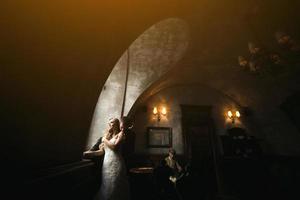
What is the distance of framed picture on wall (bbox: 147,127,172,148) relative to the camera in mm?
6836

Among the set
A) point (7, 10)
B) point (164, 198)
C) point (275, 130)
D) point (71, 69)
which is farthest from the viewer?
point (275, 130)

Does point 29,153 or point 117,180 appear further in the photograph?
point 117,180

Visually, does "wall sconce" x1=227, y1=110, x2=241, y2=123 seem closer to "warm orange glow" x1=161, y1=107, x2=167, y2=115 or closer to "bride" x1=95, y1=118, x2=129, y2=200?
"warm orange glow" x1=161, y1=107, x2=167, y2=115

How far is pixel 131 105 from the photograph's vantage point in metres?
6.34

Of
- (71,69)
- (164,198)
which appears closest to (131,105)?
(164,198)

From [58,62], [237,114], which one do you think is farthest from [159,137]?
[58,62]

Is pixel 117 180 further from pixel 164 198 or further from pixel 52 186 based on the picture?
pixel 164 198

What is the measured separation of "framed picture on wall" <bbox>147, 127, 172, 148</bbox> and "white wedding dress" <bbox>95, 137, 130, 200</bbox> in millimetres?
4047

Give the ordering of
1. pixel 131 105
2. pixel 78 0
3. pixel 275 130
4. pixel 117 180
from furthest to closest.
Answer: pixel 275 130 → pixel 131 105 → pixel 117 180 → pixel 78 0

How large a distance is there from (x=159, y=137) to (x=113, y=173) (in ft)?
14.6

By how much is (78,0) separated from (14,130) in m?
0.91

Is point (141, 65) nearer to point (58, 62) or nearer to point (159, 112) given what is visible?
point (159, 112)

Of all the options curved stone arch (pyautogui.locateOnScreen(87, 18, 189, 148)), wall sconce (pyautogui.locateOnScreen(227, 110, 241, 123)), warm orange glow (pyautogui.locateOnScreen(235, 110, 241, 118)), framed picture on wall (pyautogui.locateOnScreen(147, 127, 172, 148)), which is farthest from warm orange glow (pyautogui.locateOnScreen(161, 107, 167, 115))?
warm orange glow (pyautogui.locateOnScreen(235, 110, 241, 118))

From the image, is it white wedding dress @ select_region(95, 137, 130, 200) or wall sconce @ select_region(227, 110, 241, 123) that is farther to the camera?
wall sconce @ select_region(227, 110, 241, 123)
